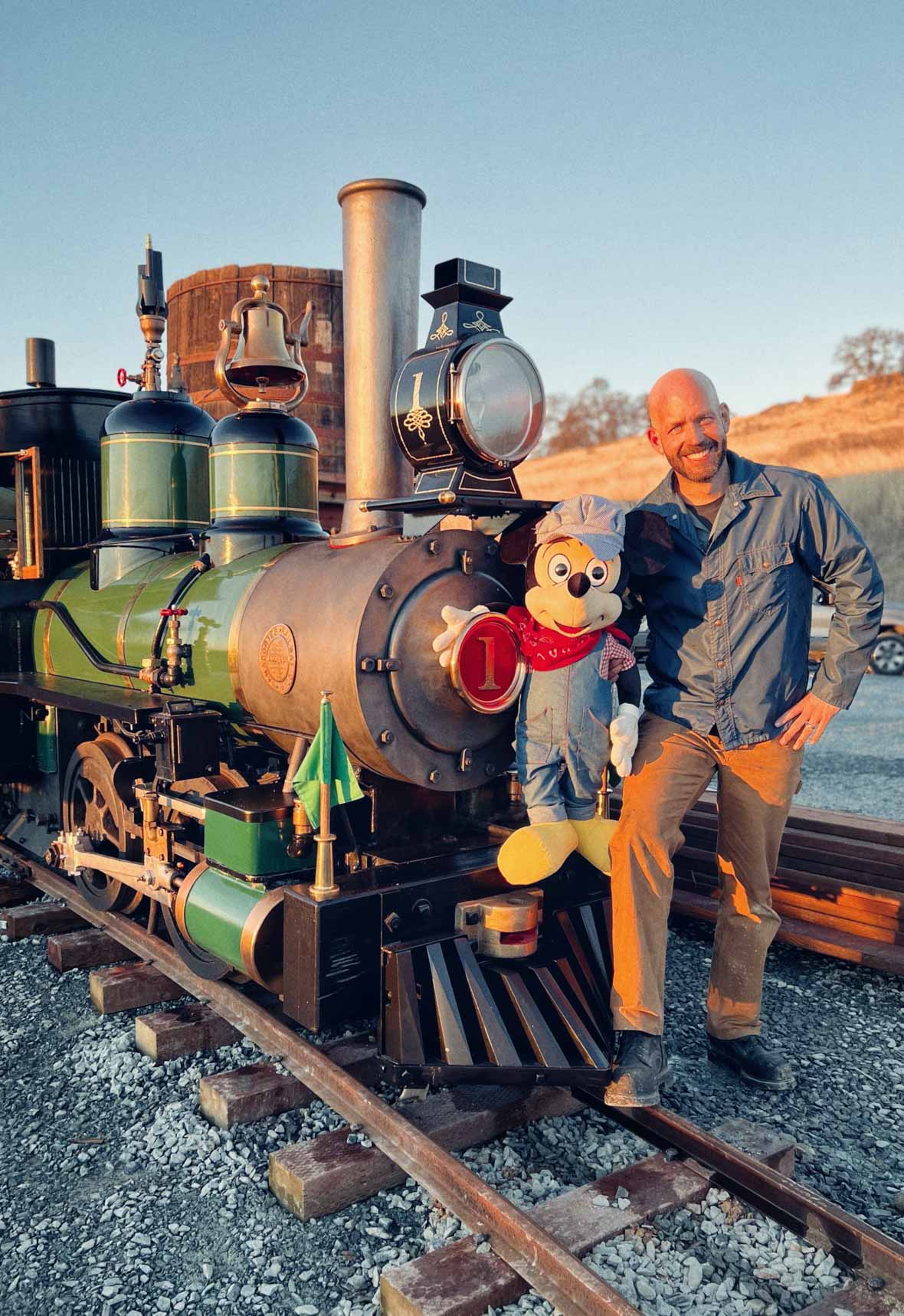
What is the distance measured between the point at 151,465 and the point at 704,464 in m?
3.26

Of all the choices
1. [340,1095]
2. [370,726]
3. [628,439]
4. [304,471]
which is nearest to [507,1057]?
[340,1095]

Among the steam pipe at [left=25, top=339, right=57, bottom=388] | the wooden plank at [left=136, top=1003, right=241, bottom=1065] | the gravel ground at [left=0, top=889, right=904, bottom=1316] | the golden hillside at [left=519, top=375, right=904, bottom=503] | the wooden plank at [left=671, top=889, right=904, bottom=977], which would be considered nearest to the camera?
the gravel ground at [left=0, top=889, right=904, bottom=1316]

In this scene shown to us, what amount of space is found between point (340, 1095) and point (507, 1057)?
0.52 m

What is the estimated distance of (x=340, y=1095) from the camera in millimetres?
2928

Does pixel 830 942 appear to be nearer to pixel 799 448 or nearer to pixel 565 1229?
pixel 565 1229

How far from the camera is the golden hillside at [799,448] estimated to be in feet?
105

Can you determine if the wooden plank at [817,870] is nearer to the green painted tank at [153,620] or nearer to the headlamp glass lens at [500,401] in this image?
the headlamp glass lens at [500,401]

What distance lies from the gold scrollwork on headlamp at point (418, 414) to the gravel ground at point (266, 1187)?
2.21 meters

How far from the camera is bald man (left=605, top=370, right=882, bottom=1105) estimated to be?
10.1ft

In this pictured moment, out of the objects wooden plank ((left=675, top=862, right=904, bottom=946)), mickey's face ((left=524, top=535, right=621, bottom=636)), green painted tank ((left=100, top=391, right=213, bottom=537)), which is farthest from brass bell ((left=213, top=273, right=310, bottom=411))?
wooden plank ((left=675, top=862, right=904, bottom=946))

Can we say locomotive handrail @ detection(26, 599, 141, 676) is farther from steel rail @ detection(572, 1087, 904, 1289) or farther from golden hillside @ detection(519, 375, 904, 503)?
golden hillside @ detection(519, 375, 904, 503)

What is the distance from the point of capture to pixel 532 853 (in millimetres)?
3021

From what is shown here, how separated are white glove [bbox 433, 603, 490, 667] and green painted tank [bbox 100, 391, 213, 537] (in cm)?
278

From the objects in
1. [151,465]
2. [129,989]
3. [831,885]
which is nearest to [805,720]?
[831,885]
